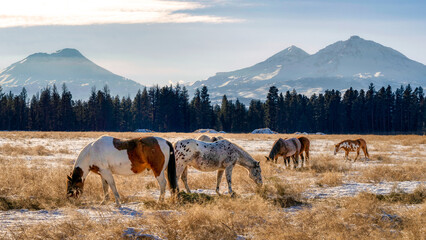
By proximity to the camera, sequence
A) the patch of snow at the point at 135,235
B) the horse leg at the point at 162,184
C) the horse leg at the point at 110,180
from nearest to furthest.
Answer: the patch of snow at the point at 135,235, the horse leg at the point at 110,180, the horse leg at the point at 162,184

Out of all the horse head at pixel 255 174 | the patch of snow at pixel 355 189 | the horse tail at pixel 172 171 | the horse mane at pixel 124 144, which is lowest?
the patch of snow at pixel 355 189

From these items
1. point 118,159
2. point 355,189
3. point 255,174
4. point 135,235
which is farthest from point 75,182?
point 355,189

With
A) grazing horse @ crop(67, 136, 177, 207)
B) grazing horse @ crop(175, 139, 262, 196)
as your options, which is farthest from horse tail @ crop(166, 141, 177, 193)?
grazing horse @ crop(175, 139, 262, 196)

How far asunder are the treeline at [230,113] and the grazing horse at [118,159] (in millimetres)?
87378

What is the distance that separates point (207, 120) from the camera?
329ft

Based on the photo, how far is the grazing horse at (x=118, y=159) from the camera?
33.2 ft

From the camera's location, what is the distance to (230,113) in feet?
339

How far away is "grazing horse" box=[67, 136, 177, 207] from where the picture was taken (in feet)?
33.2

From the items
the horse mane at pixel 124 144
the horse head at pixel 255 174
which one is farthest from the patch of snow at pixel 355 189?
the horse mane at pixel 124 144

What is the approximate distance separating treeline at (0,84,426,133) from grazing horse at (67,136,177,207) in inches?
3440

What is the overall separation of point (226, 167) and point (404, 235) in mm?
5516

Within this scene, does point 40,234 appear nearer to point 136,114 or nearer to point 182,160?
point 182,160

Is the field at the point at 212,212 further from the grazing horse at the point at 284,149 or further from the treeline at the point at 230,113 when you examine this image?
the treeline at the point at 230,113

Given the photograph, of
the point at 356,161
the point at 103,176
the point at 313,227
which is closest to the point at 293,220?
the point at 313,227
